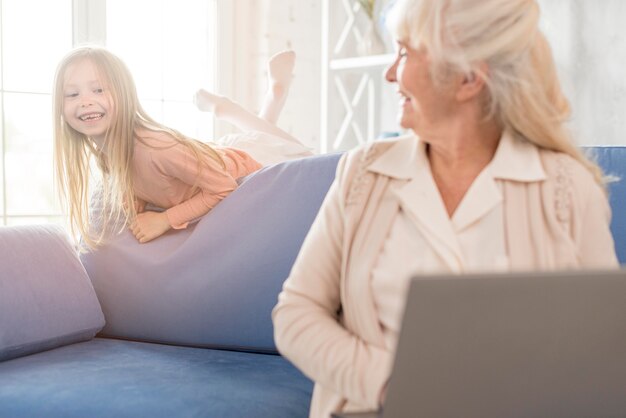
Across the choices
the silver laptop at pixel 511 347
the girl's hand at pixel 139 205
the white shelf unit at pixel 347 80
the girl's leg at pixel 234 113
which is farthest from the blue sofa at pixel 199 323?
the white shelf unit at pixel 347 80

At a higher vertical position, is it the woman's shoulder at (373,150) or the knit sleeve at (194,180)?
the woman's shoulder at (373,150)

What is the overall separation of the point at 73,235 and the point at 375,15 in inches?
71.2

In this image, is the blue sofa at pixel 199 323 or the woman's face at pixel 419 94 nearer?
the woman's face at pixel 419 94

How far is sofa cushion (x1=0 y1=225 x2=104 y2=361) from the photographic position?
6.23 feet

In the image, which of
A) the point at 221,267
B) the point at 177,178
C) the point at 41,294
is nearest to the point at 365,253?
the point at 221,267

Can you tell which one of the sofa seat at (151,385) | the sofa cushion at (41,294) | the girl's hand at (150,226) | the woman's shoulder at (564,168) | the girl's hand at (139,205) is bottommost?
the sofa seat at (151,385)

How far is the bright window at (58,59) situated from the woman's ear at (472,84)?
1.95 m

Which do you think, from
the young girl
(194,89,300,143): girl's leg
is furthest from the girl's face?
(194,89,300,143): girl's leg

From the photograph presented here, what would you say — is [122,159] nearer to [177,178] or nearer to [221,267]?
[177,178]

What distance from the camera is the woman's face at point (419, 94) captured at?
1186 millimetres

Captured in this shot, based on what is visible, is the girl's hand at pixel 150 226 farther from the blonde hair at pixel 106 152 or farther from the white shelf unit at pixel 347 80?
the white shelf unit at pixel 347 80

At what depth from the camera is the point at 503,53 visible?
1171 millimetres

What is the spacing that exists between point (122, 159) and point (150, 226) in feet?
0.62

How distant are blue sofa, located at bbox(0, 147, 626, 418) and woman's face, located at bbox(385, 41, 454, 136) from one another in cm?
59
